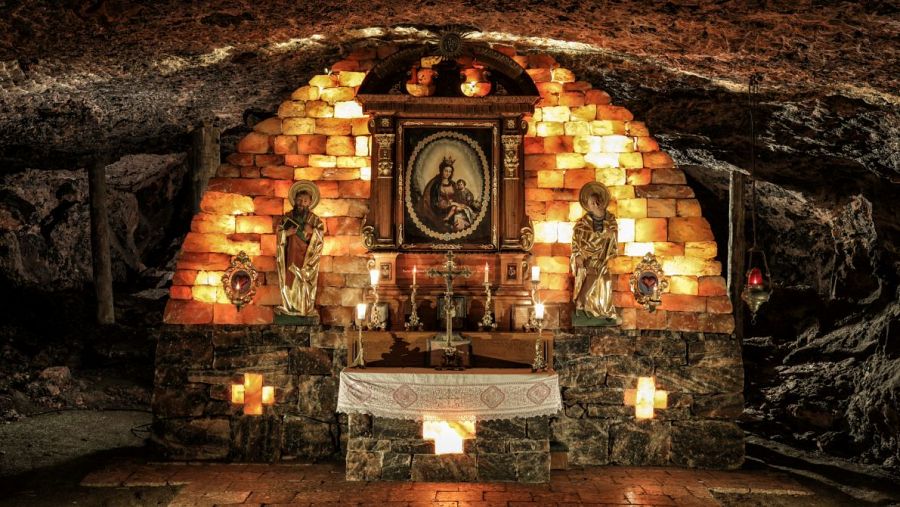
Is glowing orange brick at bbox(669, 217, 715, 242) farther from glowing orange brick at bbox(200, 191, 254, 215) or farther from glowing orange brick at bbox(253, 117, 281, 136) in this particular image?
glowing orange brick at bbox(200, 191, 254, 215)

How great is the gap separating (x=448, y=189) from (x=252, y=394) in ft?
10.5

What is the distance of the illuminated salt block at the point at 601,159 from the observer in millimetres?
8414

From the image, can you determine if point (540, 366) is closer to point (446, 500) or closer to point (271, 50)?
point (446, 500)

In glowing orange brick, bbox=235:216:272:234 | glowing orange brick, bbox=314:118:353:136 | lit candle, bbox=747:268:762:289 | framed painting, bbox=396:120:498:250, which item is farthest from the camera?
glowing orange brick, bbox=314:118:353:136

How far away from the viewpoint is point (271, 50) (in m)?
7.70

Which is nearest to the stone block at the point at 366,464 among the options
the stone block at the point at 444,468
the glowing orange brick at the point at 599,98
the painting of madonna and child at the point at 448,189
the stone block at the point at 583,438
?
the stone block at the point at 444,468

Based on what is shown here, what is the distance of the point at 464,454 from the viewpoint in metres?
7.15

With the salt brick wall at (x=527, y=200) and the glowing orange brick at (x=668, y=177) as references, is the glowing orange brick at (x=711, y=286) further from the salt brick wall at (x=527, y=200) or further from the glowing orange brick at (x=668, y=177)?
the glowing orange brick at (x=668, y=177)

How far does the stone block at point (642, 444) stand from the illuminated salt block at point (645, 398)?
15 centimetres

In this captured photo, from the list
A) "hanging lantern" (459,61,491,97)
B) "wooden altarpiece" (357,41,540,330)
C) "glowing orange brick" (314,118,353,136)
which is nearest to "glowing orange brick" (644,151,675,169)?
"wooden altarpiece" (357,41,540,330)

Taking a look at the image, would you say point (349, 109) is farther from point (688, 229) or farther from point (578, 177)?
point (688, 229)

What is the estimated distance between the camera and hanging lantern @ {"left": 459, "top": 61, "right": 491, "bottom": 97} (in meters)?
8.28

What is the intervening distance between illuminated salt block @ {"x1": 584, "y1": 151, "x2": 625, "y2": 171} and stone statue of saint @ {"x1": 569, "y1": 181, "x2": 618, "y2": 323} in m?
0.48


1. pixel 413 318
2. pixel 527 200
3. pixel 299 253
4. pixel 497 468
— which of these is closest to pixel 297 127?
pixel 299 253
